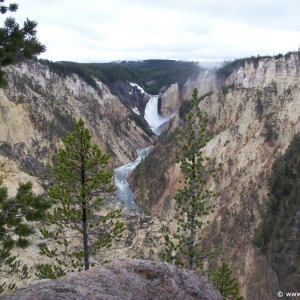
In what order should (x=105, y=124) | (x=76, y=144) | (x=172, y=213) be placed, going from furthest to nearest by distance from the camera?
(x=105, y=124)
(x=172, y=213)
(x=76, y=144)

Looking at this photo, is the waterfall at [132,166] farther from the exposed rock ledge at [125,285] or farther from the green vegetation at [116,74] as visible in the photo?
the exposed rock ledge at [125,285]

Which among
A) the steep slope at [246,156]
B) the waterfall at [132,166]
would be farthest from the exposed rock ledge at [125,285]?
the waterfall at [132,166]

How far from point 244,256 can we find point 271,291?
510 cm

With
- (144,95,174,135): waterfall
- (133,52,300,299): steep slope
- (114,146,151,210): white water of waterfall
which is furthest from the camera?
(144,95,174,135): waterfall

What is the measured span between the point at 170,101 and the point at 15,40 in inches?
4556

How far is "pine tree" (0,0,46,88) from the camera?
21.3ft

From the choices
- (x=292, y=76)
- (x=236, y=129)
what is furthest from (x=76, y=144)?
(x=292, y=76)

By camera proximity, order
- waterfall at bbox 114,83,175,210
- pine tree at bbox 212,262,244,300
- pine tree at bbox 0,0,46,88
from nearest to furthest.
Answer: pine tree at bbox 0,0,46,88, pine tree at bbox 212,262,244,300, waterfall at bbox 114,83,175,210

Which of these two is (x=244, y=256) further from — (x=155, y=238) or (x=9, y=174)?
(x=9, y=174)

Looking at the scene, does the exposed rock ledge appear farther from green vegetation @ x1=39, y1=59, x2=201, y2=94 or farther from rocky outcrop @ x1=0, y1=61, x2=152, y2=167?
green vegetation @ x1=39, y1=59, x2=201, y2=94

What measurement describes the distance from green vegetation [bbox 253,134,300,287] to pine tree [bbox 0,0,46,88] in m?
19.3

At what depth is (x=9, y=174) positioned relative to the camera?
2305cm

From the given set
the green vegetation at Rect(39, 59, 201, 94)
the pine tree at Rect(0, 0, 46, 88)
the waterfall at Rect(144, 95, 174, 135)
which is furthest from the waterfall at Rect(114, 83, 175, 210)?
the pine tree at Rect(0, 0, 46, 88)

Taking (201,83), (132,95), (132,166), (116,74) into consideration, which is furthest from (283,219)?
(116,74)
